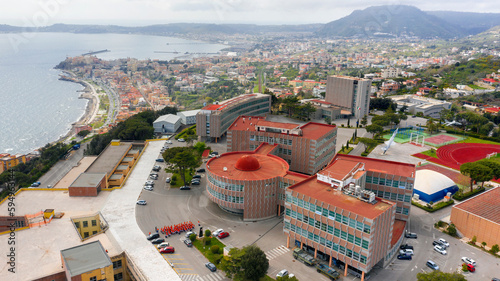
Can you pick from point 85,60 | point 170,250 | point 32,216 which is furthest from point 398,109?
point 85,60

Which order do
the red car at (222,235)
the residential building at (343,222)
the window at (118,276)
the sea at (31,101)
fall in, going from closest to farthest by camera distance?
1. the residential building at (343,222)
2. the window at (118,276)
3. the red car at (222,235)
4. the sea at (31,101)

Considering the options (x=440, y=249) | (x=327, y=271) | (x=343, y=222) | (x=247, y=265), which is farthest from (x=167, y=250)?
(x=440, y=249)

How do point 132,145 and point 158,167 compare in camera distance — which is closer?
point 158,167

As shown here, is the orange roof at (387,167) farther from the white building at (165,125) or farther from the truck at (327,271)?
the white building at (165,125)

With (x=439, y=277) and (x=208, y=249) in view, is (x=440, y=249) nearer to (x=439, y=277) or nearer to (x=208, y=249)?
(x=439, y=277)

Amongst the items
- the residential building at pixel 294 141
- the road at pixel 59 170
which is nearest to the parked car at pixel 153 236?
the residential building at pixel 294 141

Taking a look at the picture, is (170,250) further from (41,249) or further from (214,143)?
(214,143)
